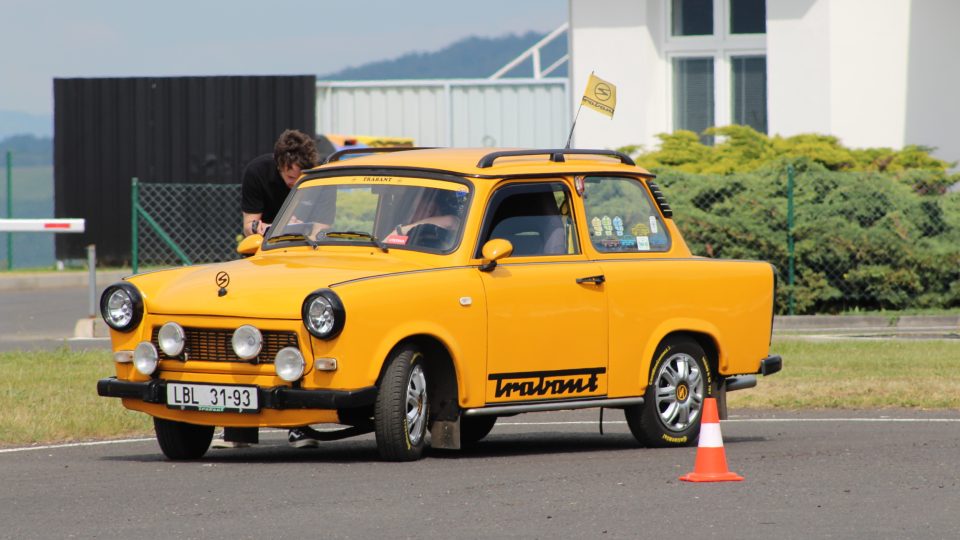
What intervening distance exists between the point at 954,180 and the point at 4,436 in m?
15.2

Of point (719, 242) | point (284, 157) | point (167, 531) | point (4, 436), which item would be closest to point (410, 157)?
point (284, 157)

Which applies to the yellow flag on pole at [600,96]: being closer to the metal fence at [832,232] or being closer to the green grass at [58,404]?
the green grass at [58,404]

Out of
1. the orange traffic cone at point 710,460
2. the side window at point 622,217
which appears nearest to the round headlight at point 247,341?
the orange traffic cone at point 710,460

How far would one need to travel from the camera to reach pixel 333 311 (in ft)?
31.8

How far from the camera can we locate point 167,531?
7883 millimetres

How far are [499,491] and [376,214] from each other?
2657 mm

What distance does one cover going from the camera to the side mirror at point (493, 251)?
34.4 feet

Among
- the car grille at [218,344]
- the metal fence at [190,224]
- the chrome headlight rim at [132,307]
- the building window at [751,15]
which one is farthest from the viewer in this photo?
the metal fence at [190,224]

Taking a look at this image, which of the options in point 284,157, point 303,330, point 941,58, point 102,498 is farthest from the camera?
point 941,58

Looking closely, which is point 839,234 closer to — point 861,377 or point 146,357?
point 861,377

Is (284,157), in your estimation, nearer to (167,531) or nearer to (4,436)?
(4,436)

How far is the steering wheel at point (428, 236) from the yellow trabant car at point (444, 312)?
2 centimetres

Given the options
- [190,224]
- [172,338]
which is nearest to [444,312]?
[172,338]

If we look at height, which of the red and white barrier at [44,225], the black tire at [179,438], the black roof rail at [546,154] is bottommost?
the black tire at [179,438]
